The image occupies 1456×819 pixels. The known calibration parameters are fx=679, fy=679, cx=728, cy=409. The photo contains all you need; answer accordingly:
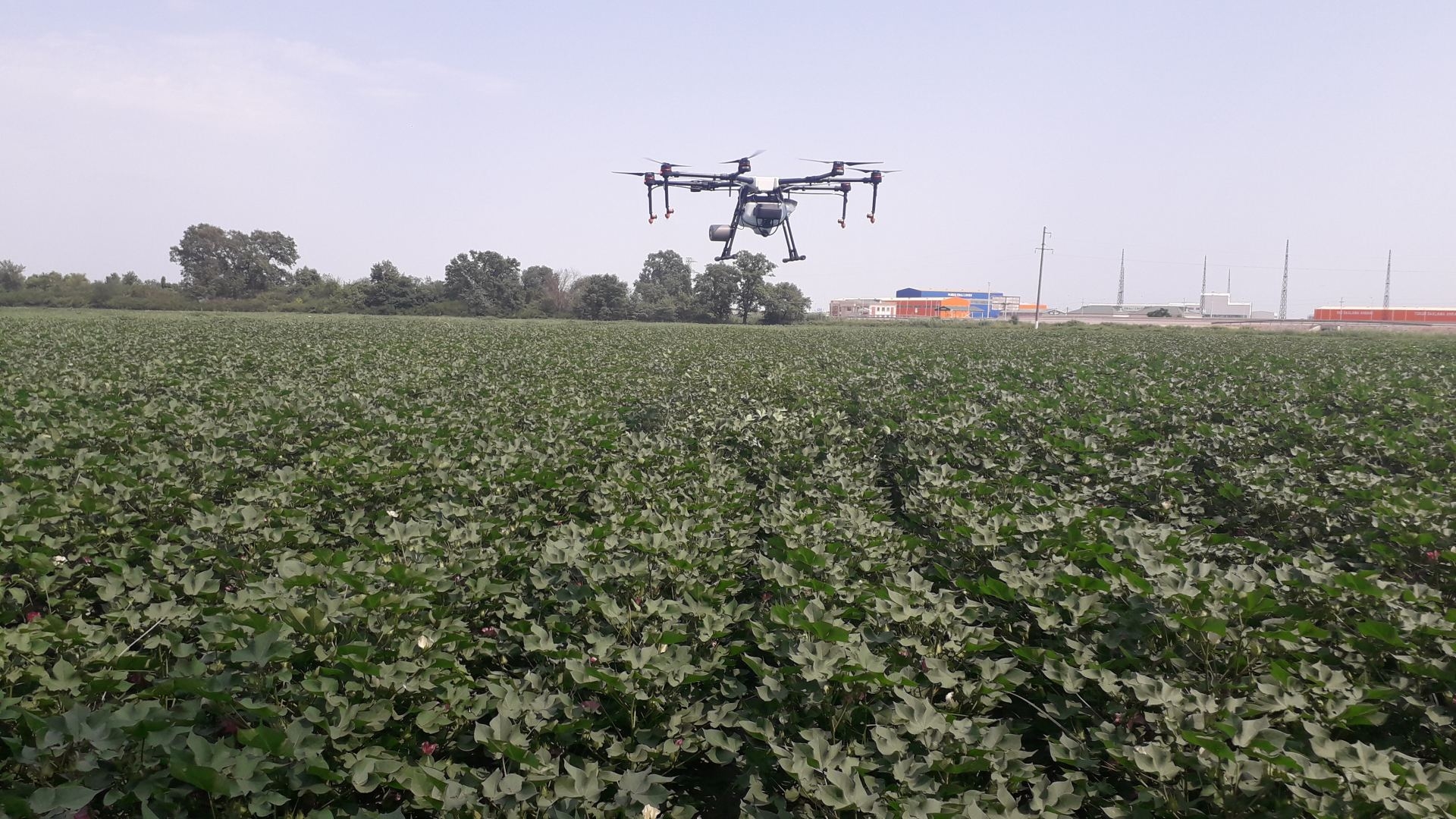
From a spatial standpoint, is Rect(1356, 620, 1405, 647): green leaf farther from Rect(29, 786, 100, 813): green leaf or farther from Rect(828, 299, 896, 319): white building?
Rect(828, 299, 896, 319): white building

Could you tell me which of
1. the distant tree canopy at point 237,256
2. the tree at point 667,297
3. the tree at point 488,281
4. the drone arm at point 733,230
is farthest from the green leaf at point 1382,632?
the distant tree canopy at point 237,256

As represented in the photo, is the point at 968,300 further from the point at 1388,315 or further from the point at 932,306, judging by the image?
the point at 1388,315

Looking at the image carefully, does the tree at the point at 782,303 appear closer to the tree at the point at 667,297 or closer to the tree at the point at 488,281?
the tree at the point at 667,297

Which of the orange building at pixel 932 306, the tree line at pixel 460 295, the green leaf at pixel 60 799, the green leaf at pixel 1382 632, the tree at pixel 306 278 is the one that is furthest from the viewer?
the orange building at pixel 932 306

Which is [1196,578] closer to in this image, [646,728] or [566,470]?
[646,728]

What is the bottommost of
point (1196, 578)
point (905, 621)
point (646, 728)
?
point (646, 728)

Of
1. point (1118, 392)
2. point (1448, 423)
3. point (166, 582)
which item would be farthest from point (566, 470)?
point (1448, 423)
